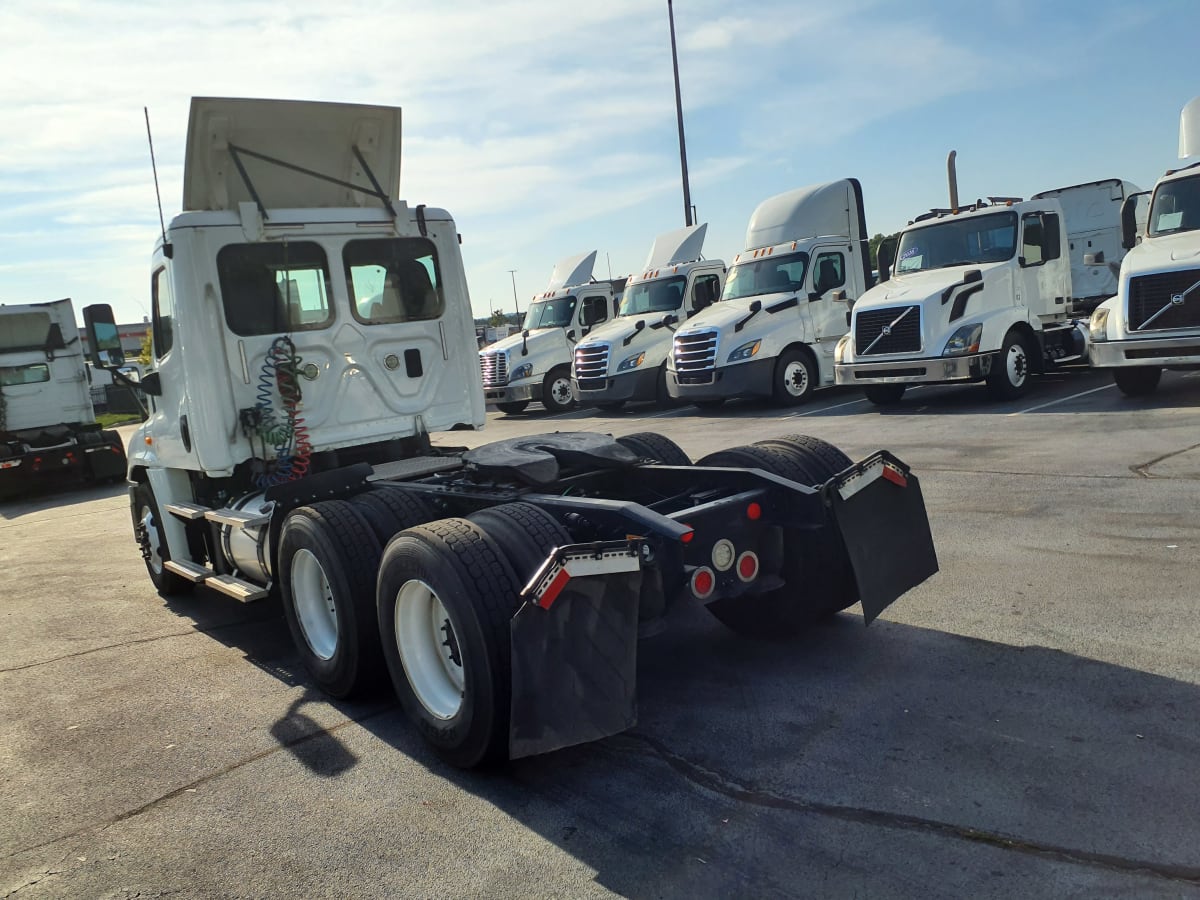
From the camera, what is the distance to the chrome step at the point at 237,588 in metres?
5.59

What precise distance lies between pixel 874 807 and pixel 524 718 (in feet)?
4.08

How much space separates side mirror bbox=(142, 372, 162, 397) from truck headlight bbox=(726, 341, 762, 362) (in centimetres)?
1082

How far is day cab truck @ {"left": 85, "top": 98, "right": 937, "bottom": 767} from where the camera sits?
3.72 meters

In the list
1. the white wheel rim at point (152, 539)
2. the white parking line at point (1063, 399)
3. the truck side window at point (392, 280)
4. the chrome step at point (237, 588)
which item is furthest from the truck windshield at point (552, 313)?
the chrome step at point (237, 588)

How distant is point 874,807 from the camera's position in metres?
3.35

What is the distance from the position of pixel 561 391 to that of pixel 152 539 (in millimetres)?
14311

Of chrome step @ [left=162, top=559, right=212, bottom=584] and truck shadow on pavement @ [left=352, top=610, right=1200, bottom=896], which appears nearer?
truck shadow on pavement @ [left=352, top=610, right=1200, bottom=896]

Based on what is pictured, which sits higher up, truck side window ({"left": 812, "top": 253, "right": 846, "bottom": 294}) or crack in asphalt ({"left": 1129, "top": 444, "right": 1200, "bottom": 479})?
truck side window ({"left": 812, "top": 253, "right": 846, "bottom": 294})

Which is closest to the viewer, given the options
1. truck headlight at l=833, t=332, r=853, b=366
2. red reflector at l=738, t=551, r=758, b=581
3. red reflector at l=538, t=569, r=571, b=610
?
red reflector at l=538, t=569, r=571, b=610

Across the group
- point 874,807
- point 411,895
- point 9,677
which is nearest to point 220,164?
point 9,677

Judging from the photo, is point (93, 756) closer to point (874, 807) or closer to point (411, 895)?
point (411, 895)

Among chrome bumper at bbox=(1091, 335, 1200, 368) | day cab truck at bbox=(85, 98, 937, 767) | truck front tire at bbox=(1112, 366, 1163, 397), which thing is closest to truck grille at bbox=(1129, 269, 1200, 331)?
chrome bumper at bbox=(1091, 335, 1200, 368)

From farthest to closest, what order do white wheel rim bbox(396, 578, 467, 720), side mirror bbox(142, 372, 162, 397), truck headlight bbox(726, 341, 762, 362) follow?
truck headlight bbox(726, 341, 762, 362) < side mirror bbox(142, 372, 162, 397) < white wheel rim bbox(396, 578, 467, 720)

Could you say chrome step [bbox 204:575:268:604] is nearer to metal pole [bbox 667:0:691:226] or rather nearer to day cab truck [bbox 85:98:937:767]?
day cab truck [bbox 85:98:937:767]
